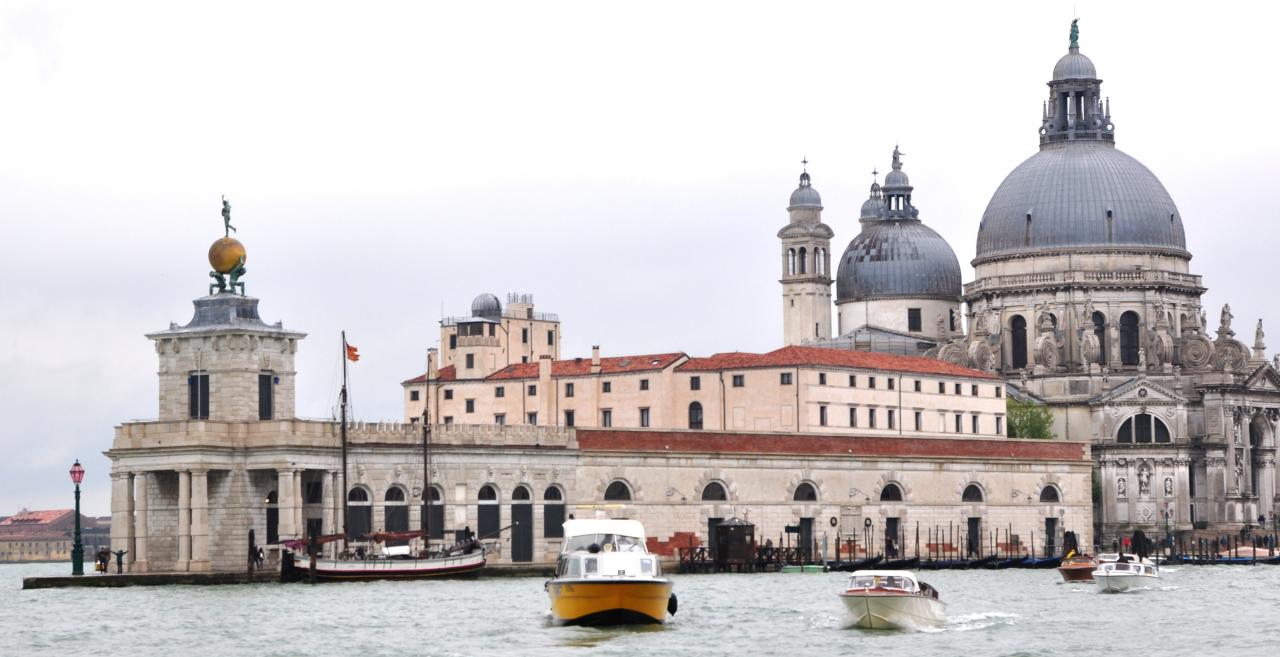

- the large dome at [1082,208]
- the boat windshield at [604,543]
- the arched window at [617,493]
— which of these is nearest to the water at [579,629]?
the boat windshield at [604,543]

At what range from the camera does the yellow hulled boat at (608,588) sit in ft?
191

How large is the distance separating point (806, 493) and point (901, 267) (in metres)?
43.0

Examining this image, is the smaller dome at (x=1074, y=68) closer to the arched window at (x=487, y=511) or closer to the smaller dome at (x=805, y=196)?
the smaller dome at (x=805, y=196)

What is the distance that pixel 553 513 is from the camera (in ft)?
297

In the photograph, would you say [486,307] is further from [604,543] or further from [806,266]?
[604,543]

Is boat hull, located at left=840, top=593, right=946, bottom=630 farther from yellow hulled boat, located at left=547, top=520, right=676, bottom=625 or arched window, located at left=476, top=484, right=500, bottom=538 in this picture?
arched window, located at left=476, top=484, right=500, bottom=538

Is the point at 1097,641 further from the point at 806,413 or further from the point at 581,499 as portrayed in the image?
the point at 806,413

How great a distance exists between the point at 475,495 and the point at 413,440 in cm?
303

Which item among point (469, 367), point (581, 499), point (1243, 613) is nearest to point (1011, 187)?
point (469, 367)

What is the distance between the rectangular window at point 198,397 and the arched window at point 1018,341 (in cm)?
5790

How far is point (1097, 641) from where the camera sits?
57406 mm

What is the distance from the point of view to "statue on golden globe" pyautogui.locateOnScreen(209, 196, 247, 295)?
85750 millimetres

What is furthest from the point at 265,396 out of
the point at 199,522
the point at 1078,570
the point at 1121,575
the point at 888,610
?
the point at 888,610

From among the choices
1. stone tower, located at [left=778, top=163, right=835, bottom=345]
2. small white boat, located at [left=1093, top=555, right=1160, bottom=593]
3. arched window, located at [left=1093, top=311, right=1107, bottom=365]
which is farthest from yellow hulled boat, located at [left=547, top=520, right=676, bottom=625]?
stone tower, located at [left=778, top=163, right=835, bottom=345]
